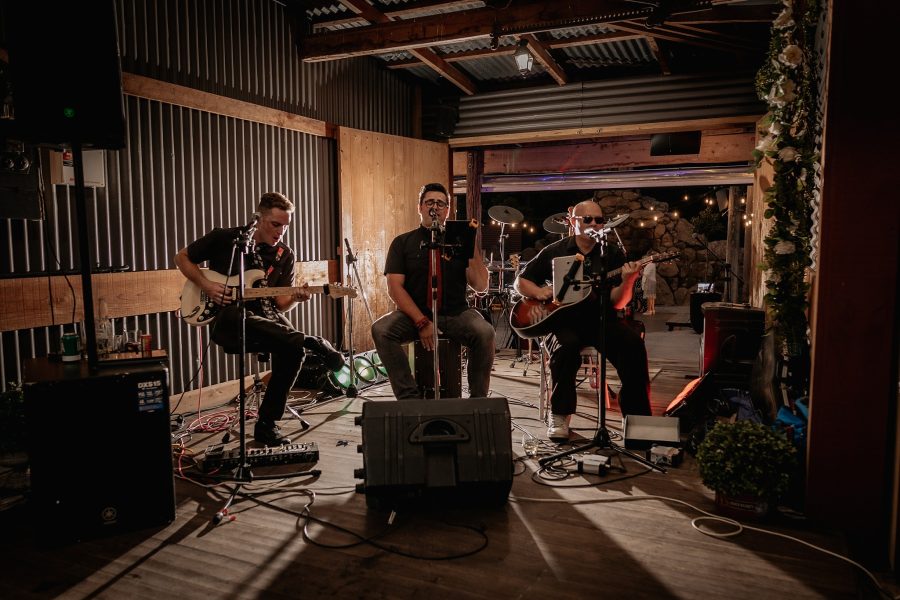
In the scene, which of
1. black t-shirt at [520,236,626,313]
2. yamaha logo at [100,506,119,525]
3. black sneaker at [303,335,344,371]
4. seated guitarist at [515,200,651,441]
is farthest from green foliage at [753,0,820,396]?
yamaha logo at [100,506,119,525]

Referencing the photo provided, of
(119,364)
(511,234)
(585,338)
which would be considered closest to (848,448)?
(585,338)

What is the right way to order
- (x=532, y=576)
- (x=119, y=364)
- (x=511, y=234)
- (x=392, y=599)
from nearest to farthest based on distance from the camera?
(x=392, y=599) < (x=532, y=576) < (x=119, y=364) < (x=511, y=234)

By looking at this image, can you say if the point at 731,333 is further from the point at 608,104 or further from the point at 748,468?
the point at 608,104

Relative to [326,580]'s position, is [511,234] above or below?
above

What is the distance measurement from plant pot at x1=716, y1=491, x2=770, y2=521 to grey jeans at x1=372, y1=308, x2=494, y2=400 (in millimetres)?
1742

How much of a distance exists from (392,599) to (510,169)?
302 inches

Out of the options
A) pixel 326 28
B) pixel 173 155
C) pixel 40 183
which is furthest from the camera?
pixel 326 28

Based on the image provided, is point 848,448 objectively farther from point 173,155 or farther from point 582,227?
point 173,155

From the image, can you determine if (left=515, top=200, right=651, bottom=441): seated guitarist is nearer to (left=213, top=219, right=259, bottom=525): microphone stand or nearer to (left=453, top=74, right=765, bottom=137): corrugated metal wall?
(left=213, top=219, right=259, bottom=525): microphone stand

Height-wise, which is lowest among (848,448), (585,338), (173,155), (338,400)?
(338,400)

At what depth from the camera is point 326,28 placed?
6.52 m

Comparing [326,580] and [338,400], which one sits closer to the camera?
[326,580]

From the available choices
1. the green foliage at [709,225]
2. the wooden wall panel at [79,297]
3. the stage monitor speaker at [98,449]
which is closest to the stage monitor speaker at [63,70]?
the stage monitor speaker at [98,449]

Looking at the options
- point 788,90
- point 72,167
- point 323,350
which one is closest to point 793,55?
point 788,90
